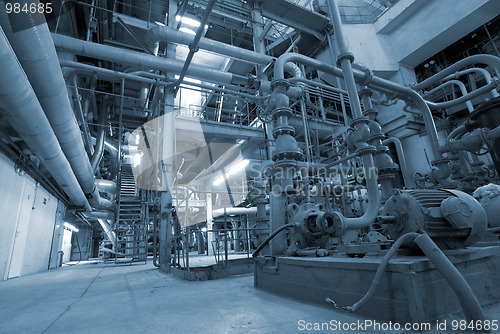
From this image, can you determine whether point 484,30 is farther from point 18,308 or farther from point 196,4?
point 18,308

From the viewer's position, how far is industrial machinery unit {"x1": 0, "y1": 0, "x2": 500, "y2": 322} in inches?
79.4

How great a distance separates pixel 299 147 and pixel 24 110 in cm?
559

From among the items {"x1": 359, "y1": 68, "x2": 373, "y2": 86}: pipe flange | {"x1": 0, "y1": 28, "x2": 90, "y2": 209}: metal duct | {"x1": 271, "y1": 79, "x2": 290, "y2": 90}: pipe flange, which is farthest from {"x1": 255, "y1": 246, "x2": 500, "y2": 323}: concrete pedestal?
{"x1": 0, "y1": 28, "x2": 90, "y2": 209}: metal duct

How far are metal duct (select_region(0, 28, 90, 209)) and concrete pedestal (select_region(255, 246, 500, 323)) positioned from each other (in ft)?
13.6

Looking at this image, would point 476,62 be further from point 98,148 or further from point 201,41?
point 98,148

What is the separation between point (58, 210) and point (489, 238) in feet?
43.6

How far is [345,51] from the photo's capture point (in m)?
3.61

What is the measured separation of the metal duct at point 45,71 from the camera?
10.1 ft

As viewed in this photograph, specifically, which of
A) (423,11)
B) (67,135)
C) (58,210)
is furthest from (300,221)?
(58,210)

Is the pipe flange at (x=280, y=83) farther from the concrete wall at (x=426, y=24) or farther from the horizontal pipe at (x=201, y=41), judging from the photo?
the concrete wall at (x=426, y=24)

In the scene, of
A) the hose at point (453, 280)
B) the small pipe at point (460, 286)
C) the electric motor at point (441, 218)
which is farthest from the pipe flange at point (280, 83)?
the small pipe at point (460, 286)

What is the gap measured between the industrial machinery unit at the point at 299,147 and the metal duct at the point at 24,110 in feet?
0.08

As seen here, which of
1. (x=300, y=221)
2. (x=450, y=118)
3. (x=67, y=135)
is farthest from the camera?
(x=450, y=118)

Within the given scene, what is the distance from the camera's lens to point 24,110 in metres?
3.82
